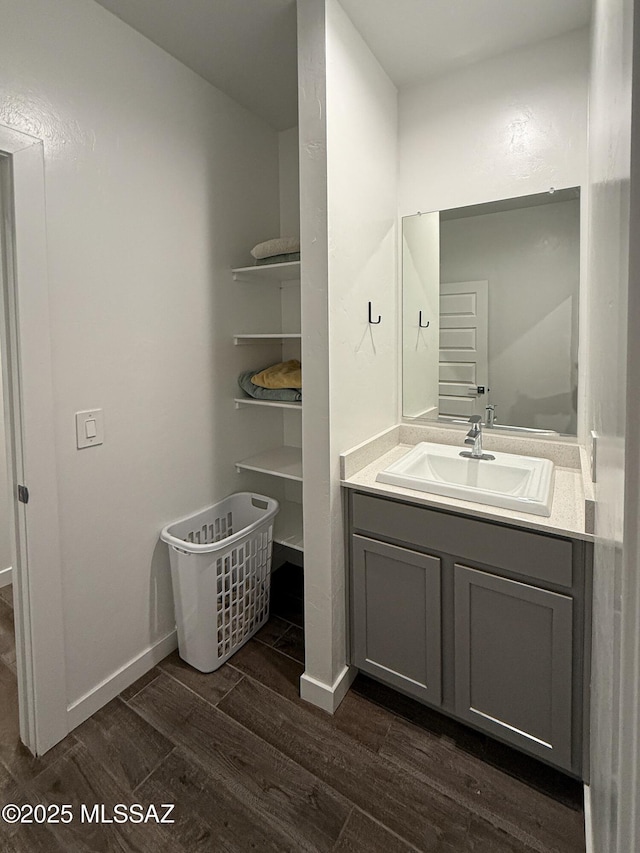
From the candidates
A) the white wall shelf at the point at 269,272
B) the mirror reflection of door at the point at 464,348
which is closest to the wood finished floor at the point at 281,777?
the mirror reflection of door at the point at 464,348

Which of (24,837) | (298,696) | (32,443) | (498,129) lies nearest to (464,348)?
(498,129)

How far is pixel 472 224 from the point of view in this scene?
196 centimetres

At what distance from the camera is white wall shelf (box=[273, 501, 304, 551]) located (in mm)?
2238

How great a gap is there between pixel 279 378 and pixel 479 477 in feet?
3.30

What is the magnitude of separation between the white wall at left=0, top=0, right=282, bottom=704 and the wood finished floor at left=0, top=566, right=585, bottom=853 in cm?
26

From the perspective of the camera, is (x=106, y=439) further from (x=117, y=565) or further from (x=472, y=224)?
(x=472, y=224)

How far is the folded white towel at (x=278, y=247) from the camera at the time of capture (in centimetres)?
207

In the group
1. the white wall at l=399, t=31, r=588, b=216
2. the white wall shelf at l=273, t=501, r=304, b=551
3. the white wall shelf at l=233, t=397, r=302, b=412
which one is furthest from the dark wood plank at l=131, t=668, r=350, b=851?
the white wall at l=399, t=31, r=588, b=216

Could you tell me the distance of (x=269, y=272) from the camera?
7.22 feet

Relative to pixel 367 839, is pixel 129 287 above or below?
above

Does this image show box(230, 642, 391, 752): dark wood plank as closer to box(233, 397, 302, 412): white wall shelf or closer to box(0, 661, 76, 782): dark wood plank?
box(0, 661, 76, 782): dark wood plank

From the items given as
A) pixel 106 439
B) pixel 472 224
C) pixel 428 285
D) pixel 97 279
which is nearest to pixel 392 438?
pixel 428 285

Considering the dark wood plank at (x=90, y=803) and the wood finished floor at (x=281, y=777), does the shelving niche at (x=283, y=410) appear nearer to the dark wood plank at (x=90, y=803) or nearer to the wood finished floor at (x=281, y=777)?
the wood finished floor at (x=281, y=777)

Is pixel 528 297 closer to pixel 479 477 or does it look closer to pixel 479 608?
pixel 479 477
